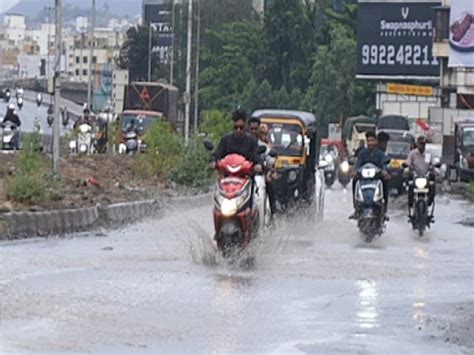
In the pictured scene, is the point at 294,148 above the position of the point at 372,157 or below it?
below

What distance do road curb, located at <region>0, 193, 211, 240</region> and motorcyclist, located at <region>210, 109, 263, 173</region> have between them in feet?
11.1

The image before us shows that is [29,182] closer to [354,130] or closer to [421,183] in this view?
[421,183]

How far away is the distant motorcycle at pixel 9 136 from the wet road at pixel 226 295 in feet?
81.3

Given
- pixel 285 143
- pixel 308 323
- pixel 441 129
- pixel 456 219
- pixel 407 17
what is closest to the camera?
pixel 308 323

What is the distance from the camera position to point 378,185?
22.7 meters

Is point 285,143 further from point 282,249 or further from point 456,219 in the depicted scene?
point 282,249

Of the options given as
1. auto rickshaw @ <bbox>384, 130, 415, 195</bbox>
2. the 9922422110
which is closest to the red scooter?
auto rickshaw @ <bbox>384, 130, 415, 195</bbox>

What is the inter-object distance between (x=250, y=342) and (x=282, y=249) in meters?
8.42

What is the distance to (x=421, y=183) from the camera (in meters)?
25.0

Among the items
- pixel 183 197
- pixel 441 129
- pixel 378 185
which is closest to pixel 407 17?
pixel 441 129

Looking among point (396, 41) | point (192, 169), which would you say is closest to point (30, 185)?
point (192, 169)

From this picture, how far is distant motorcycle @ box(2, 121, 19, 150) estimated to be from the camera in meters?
46.1

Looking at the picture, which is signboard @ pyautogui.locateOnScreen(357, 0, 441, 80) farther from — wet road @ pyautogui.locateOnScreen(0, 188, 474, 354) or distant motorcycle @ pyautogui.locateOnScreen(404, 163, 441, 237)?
wet road @ pyautogui.locateOnScreen(0, 188, 474, 354)

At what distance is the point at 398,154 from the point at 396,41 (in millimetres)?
49984
